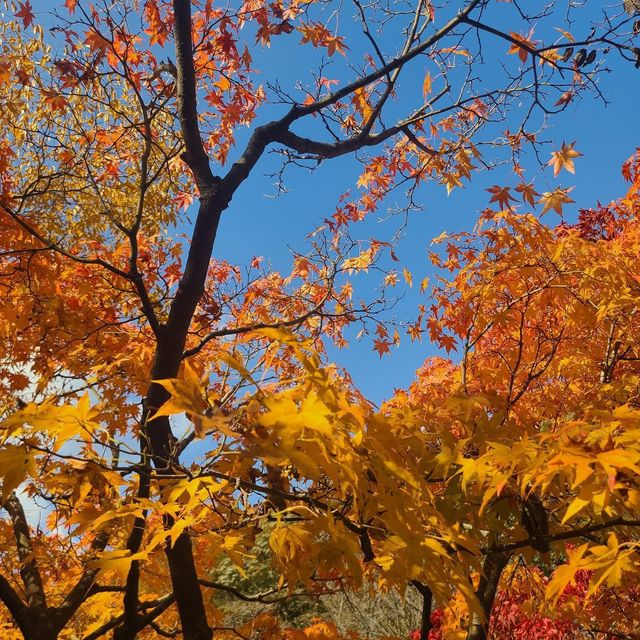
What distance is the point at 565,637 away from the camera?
6324 millimetres

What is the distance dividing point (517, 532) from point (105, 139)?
5.76 metres

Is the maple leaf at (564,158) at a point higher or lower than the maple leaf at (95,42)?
lower

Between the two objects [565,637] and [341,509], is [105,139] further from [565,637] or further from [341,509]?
[565,637]

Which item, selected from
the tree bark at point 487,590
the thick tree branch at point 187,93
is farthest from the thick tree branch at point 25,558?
the tree bark at point 487,590

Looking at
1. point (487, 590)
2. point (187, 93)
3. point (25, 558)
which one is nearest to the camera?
point (187, 93)

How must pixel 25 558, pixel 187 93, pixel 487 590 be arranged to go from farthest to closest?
pixel 25 558
pixel 487 590
pixel 187 93

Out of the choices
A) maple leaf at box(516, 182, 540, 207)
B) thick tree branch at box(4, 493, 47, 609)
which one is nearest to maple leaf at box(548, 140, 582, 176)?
maple leaf at box(516, 182, 540, 207)

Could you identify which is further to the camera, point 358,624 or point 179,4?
point 358,624

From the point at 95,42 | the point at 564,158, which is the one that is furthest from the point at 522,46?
the point at 95,42

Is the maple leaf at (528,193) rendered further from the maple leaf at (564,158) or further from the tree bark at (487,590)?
the tree bark at (487,590)

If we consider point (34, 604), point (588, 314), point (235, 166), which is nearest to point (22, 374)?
point (34, 604)

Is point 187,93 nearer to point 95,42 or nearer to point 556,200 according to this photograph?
point 95,42

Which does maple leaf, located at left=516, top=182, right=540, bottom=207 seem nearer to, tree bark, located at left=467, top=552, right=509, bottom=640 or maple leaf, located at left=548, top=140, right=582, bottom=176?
maple leaf, located at left=548, top=140, right=582, bottom=176

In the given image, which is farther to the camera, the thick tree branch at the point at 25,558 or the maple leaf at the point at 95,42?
the thick tree branch at the point at 25,558
